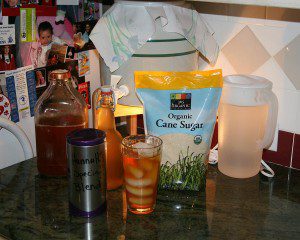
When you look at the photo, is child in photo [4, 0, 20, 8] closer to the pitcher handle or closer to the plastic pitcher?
the plastic pitcher

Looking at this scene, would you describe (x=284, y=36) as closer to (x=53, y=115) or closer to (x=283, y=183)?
(x=283, y=183)

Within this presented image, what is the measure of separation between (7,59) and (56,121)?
0.24m

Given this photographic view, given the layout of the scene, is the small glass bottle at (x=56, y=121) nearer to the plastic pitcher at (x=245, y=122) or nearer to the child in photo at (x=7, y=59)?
the child in photo at (x=7, y=59)

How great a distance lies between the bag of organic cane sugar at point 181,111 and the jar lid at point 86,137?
139 mm

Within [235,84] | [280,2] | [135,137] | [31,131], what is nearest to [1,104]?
[31,131]

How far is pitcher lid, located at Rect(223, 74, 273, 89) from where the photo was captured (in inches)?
44.4

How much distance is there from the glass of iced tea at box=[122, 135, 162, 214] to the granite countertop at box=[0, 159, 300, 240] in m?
0.03

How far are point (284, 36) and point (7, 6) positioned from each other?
2.45 ft

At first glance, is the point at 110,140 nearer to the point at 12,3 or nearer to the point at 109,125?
the point at 109,125

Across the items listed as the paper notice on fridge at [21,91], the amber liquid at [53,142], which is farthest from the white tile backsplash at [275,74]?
the paper notice on fridge at [21,91]

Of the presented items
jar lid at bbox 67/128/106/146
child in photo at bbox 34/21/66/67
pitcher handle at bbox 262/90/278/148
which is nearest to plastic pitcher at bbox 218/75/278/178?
pitcher handle at bbox 262/90/278/148

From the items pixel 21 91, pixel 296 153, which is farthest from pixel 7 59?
pixel 296 153

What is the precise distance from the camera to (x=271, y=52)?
1259 millimetres

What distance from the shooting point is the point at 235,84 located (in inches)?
44.8
